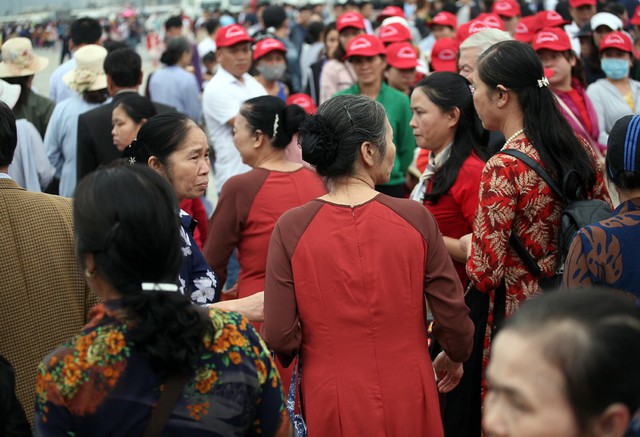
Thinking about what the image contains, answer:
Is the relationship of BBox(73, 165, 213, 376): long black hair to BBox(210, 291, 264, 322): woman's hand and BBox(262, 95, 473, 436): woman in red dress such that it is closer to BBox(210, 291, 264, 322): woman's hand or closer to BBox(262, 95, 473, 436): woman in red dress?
BBox(262, 95, 473, 436): woman in red dress

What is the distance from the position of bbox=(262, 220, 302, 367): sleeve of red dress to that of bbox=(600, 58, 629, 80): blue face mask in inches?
211

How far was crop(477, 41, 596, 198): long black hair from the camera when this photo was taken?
379cm

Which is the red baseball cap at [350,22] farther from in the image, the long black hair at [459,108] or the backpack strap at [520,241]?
the backpack strap at [520,241]

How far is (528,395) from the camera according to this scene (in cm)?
Result: 168

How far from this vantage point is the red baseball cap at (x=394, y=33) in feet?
33.1

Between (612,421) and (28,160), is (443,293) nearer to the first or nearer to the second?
(612,421)

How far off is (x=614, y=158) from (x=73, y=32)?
7.51 meters

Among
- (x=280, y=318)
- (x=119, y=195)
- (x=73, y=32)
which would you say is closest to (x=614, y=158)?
(x=280, y=318)

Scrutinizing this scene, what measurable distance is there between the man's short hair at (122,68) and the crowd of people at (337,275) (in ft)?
1.45

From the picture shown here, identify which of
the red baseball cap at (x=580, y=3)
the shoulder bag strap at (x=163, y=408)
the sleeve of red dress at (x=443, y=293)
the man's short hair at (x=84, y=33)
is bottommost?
the red baseball cap at (x=580, y=3)

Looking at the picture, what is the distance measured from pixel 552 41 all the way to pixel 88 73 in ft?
12.3

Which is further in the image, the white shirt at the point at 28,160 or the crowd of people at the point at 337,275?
the white shirt at the point at 28,160

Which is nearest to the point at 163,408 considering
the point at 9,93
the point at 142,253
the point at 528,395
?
the point at 142,253

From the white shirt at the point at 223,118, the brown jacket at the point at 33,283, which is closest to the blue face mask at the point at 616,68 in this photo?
the white shirt at the point at 223,118
